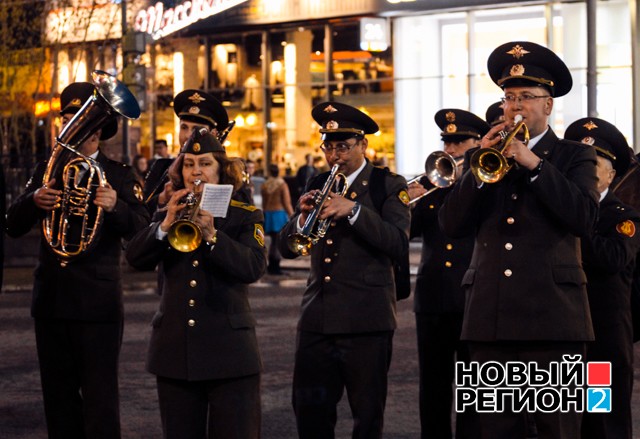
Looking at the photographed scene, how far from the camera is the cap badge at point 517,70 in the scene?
19.0ft

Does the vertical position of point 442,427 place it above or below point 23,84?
below

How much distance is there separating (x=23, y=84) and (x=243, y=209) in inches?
924

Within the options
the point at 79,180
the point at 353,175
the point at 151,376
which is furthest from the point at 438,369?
the point at 151,376

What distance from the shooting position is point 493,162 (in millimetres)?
5531

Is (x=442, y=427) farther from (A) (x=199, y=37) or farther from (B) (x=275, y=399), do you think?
(A) (x=199, y=37)

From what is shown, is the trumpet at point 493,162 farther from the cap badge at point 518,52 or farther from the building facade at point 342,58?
the building facade at point 342,58

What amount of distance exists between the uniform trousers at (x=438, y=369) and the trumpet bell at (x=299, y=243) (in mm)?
1412

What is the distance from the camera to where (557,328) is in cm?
570

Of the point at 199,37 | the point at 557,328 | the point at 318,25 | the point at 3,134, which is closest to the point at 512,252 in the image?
the point at 557,328

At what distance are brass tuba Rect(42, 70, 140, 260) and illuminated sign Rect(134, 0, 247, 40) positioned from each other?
25.7 meters

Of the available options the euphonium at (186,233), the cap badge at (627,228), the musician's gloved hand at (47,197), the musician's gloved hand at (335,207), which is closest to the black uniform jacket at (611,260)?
the cap badge at (627,228)

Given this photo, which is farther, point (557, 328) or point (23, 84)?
point (23, 84)

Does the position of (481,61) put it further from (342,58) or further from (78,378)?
(78,378)

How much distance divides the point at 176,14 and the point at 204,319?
28707 mm
